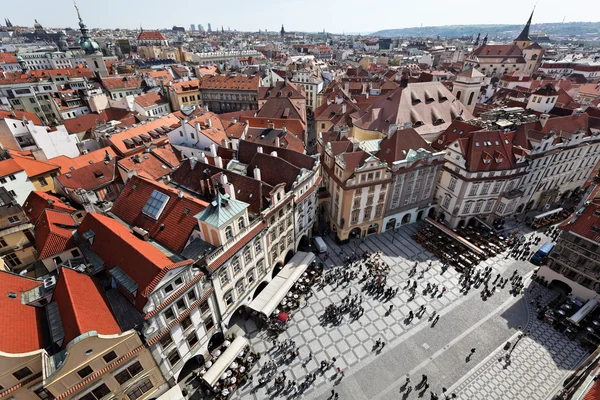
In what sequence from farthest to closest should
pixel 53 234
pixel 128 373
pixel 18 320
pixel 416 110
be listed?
pixel 416 110, pixel 53 234, pixel 128 373, pixel 18 320

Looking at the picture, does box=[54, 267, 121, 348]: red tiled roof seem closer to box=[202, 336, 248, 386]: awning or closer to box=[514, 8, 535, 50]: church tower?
box=[202, 336, 248, 386]: awning

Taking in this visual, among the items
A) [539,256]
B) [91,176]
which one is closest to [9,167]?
[91,176]

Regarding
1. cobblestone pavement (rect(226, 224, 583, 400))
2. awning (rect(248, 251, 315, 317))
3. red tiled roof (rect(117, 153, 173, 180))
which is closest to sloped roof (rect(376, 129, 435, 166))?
cobblestone pavement (rect(226, 224, 583, 400))

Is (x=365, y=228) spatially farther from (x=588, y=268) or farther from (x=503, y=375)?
(x=588, y=268)

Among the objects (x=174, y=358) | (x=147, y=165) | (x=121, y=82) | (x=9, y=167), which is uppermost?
(x=121, y=82)

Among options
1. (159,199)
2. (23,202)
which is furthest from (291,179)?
(23,202)

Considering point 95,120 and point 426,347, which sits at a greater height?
point 95,120

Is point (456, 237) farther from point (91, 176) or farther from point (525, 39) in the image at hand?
point (525, 39)
